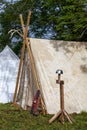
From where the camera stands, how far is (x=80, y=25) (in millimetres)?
10977

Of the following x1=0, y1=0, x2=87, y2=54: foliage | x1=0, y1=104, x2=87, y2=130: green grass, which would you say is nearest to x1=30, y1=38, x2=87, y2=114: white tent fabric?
x1=0, y1=104, x2=87, y2=130: green grass

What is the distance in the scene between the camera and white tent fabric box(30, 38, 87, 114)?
10.3 m

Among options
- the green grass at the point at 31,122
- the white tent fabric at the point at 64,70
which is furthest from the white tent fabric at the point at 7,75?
the green grass at the point at 31,122

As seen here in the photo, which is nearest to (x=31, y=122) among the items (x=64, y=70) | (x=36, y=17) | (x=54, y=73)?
(x=54, y=73)

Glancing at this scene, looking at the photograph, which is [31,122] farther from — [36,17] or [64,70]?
[36,17]

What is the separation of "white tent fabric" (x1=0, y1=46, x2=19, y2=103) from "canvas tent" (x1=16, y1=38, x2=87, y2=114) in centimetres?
156

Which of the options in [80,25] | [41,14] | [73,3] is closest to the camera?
[80,25]

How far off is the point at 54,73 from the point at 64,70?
317 millimetres

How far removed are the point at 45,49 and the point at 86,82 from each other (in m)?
1.54

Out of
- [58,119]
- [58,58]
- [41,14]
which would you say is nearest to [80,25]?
[58,58]

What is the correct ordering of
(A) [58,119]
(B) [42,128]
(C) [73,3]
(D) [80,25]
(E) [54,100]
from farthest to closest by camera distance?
(C) [73,3] < (D) [80,25] < (E) [54,100] < (A) [58,119] < (B) [42,128]

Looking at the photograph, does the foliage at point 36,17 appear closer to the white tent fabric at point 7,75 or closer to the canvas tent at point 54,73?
the white tent fabric at point 7,75

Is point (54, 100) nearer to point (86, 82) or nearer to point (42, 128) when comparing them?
point (86, 82)

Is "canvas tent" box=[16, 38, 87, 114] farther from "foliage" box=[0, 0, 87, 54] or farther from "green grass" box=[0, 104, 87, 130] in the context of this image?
"foliage" box=[0, 0, 87, 54]
